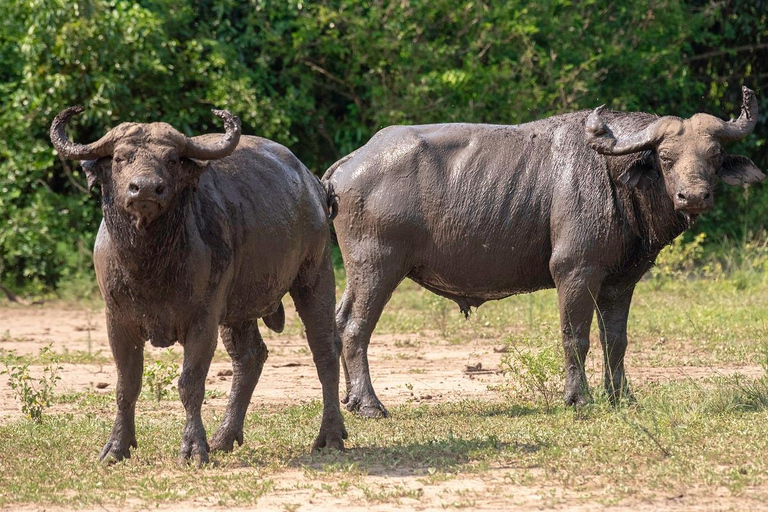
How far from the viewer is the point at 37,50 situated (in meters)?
15.3

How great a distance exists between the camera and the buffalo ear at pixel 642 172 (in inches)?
341

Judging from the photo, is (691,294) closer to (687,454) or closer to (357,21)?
(357,21)

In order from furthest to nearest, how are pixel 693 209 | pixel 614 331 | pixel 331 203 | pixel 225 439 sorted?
1. pixel 614 331
2. pixel 331 203
3. pixel 693 209
4. pixel 225 439

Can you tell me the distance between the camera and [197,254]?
21.7ft

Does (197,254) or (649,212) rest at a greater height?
(197,254)

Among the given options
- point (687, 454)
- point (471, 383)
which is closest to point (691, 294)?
point (471, 383)

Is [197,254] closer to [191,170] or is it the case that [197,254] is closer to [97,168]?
[191,170]

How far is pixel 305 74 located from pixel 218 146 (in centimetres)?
1055

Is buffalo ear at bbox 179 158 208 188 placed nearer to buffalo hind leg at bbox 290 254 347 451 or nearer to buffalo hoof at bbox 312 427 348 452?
buffalo hind leg at bbox 290 254 347 451

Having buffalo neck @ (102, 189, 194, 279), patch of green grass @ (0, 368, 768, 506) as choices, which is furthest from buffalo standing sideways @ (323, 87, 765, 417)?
buffalo neck @ (102, 189, 194, 279)

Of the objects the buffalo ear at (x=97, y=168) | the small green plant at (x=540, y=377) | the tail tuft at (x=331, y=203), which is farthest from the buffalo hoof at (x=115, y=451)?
the small green plant at (x=540, y=377)

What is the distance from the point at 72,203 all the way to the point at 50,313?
1871 mm

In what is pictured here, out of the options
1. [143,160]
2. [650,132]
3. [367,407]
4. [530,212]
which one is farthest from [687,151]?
[143,160]

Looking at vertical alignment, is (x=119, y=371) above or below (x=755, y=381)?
above
